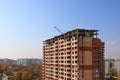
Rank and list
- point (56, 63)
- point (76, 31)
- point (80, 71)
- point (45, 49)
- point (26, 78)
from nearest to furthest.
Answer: point (80, 71) → point (76, 31) → point (56, 63) → point (45, 49) → point (26, 78)

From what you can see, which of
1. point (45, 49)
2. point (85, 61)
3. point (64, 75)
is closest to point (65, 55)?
point (64, 75)

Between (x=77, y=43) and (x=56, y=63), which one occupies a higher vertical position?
(x=77, y=43)

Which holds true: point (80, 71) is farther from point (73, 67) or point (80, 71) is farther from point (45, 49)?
point (45, 49)

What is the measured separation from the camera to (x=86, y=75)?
40.0 metres

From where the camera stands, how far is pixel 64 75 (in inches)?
1850

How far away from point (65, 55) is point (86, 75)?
26.4ft

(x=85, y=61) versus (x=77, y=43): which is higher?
(x=77, y=43)

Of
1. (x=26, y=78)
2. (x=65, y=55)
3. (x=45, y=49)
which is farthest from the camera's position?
(x=26, y=78)

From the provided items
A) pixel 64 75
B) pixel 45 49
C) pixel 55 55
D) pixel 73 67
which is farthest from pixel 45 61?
pixel 73 67

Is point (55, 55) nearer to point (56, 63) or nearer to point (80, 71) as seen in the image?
point (56, 63)

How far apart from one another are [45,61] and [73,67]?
22138 mm

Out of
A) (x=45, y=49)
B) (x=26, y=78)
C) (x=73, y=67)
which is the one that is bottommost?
(x=26, y=78)

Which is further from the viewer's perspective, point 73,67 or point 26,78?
point 26,78

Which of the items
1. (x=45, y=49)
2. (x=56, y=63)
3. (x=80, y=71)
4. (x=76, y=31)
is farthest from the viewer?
(x=45, y=49)
